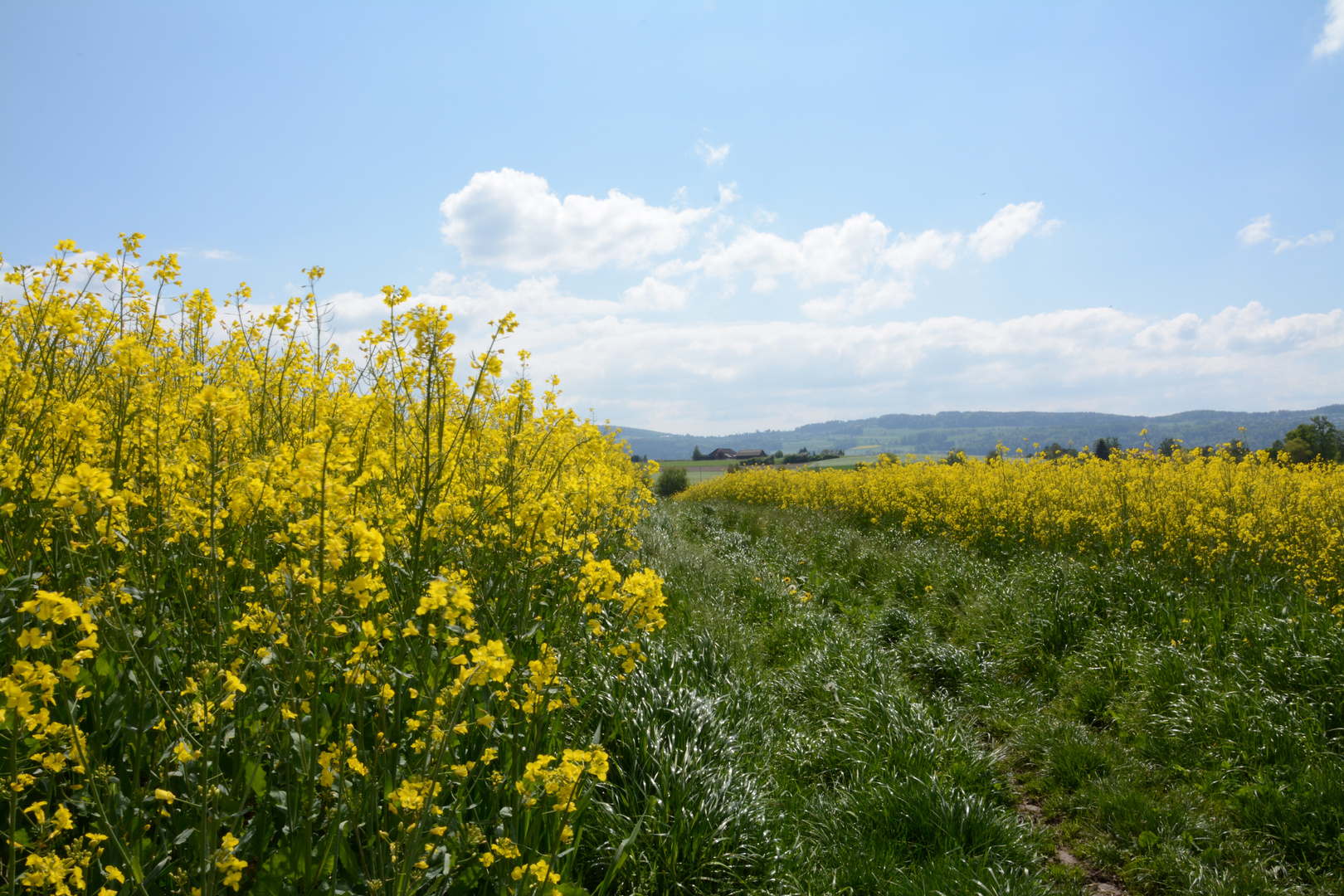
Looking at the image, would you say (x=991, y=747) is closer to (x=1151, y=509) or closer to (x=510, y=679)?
(x=510, y=679)

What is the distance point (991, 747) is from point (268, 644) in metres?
5.01

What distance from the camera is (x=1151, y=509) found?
26.6 feet

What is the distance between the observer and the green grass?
321 cm

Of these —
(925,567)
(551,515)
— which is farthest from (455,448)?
(925,567)

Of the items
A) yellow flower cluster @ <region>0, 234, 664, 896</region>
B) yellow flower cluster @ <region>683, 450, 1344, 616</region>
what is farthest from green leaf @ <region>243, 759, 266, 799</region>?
yellow flower cluster @ <region>683, 450, 1344, 616</region>

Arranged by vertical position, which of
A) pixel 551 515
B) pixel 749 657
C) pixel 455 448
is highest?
pixel 455 448

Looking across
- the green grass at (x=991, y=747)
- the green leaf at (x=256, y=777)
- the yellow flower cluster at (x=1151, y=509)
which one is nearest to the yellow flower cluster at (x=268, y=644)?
the green leaf at (x=256, y=777)

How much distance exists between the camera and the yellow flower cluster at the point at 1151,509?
262 inches

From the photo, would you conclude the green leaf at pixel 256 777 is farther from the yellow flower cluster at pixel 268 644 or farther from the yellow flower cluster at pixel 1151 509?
the yellow flower cluster at pixel 1151 509

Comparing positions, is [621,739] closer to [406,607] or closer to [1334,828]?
[406,607]

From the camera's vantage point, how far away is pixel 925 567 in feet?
28.1

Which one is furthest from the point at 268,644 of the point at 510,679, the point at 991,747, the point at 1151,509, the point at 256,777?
the point at 1151,509

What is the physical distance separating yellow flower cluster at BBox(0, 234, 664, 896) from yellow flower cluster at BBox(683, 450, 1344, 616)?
6.70m

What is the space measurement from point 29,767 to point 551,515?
2005 mm
